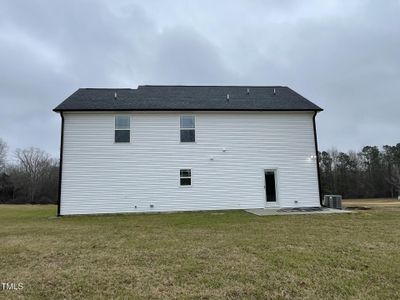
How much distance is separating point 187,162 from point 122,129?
12.2 ft

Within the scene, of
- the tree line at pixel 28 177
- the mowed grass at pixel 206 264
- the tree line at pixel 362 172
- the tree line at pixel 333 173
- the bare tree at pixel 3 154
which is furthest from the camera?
the tree line at pixel 362 172

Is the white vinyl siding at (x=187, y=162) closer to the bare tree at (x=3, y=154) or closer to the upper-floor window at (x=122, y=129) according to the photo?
the upper-floor window at (x=122, y=129)

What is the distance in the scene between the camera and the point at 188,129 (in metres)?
15.5

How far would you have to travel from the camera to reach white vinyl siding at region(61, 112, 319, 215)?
47.6 ft

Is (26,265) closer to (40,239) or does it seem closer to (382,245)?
(40,239)

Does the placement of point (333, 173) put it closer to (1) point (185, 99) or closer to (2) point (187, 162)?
(1) point (185, 99)

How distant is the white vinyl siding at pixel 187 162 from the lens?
1452 cm

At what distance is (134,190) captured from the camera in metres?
14.7

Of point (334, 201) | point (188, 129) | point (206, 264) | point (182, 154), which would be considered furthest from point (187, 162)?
point (206, 264)

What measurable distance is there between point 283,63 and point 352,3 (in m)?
8.86

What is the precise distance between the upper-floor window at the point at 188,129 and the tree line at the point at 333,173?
34548mm

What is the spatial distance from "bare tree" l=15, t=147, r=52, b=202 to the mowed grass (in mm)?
41950

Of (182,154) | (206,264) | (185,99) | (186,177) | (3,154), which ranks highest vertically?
(3,154)

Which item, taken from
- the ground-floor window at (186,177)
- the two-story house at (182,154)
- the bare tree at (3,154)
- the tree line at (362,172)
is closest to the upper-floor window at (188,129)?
the two-story house at (182,154)
